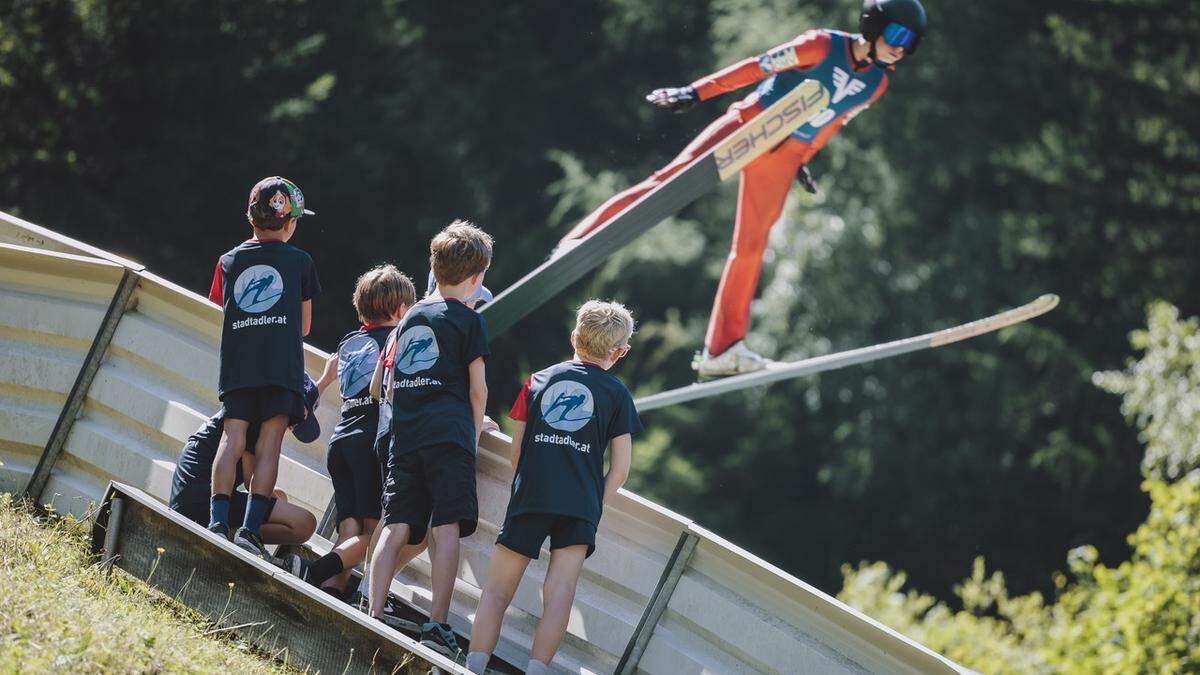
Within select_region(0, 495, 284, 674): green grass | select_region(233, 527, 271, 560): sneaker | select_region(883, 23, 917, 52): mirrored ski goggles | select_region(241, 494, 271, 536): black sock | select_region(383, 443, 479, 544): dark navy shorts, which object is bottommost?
select_region(0, 495, 284, 674): green grass

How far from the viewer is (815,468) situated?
20797 mm

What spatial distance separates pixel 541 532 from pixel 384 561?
47 cm

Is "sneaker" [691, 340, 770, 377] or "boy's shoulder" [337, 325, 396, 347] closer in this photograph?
"boy's shoulder" [337, 325, 396, 347]

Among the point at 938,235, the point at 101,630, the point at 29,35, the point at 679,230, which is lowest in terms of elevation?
the point at 101,630

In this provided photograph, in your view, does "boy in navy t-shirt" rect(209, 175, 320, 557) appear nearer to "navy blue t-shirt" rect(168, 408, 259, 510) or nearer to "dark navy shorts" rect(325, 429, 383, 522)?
"navy blue t-shirt" rect(168, 408, 259, 510)

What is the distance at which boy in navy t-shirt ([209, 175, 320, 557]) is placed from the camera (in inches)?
172

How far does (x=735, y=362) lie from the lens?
21.4 feet

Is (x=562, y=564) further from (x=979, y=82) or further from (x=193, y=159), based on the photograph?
(x=979, y=82)

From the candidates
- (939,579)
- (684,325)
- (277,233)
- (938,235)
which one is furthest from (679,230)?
(277,233)

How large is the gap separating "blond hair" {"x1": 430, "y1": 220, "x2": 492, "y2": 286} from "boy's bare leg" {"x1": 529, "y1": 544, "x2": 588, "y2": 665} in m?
0.87

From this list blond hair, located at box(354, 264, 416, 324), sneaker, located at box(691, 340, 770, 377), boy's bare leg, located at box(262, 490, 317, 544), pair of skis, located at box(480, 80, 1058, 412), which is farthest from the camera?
sneaker, located at box(691, 340, 770, 377)

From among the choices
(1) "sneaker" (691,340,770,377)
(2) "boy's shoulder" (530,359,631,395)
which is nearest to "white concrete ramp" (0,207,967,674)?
(2) "boy's shoulder" (530,359,631,395)

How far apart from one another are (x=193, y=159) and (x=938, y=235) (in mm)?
9676

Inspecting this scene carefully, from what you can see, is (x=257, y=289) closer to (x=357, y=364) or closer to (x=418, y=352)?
(x=357, y=364)
